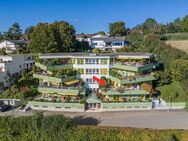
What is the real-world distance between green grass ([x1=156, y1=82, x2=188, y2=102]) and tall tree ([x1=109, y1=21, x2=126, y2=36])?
67858 millimetres

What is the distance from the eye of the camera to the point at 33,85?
63531 mm

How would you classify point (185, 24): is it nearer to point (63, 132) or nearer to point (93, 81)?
point (93, 81)

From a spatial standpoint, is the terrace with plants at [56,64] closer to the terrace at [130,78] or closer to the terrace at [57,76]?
the terrace at [57,76]

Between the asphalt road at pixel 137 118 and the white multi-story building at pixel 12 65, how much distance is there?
14611 mm

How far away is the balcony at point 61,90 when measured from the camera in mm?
54438

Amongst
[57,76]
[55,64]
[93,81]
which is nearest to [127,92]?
[93,81]

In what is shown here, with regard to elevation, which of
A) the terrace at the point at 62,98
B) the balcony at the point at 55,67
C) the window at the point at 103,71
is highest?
the balcony at the point at 55,67

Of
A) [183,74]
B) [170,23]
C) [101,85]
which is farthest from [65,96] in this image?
[170,23]

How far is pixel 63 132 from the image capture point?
39.8 metres

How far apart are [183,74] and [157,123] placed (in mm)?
16573

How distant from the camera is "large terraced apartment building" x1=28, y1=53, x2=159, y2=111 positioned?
173 feet

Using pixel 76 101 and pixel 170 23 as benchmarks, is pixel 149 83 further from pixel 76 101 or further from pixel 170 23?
pixel 170 23

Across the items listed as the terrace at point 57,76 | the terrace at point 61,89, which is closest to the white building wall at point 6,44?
the terrace at point 57,76

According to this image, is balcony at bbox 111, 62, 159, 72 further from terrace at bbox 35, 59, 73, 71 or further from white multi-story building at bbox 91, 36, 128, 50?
white multi-story building at bbox 91, 36, 128, 50
